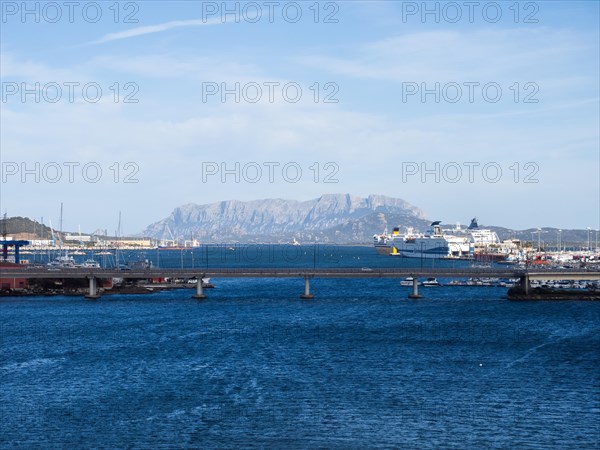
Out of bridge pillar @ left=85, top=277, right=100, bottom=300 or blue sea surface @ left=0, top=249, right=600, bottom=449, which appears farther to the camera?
bridge pillar @ left=85, top=277, right=100, bottom=300

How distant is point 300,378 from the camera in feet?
141

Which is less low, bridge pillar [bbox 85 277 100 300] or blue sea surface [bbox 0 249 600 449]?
bridge pillar [bbox 85 277 100 300]

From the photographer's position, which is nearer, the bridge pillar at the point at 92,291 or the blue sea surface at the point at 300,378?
the blue sea surface at the point at 300,378

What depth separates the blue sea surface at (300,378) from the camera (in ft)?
107

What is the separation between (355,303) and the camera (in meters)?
83.6

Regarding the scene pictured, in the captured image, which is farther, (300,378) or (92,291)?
(92,291)

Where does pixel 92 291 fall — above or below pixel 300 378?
above

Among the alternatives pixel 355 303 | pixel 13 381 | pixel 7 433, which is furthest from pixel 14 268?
pixel 7 433

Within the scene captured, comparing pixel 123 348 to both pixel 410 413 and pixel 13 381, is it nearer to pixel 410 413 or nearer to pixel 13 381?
pixel 13 381

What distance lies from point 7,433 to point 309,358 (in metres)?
20.4

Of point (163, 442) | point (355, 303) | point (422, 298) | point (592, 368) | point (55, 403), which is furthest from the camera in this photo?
point (422, 298)

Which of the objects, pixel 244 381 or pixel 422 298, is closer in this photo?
pixel 244 381

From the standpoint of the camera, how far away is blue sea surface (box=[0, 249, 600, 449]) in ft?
107

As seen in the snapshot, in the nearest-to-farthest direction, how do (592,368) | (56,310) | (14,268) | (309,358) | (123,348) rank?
(592,368), (309,358), (123,348), (56,310), (14,268)
